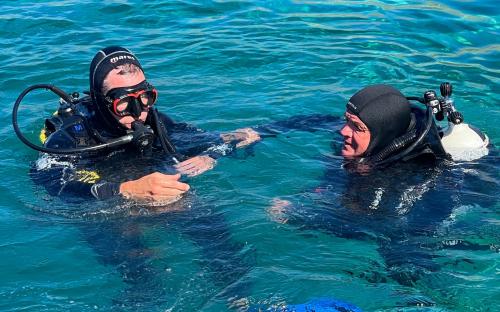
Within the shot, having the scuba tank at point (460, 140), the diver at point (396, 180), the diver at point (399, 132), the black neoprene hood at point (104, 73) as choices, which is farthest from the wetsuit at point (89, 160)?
the scuba tank at point (460, 140)

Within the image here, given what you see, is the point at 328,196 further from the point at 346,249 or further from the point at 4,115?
the point at 4,115

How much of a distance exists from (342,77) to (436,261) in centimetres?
426

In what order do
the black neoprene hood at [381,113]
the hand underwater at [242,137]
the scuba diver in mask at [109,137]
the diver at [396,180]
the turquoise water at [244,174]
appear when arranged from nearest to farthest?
the turquoise water at [244,174] → the diver at [396,180] → the scuba diver in mask at [109,137] → the black neoprene hood at [381,113] → the hand underwater at [242,137]

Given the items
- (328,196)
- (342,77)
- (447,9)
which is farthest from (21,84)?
(447,9)

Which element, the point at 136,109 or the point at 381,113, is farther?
the point at 136,109

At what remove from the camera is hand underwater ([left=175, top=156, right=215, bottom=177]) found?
5.42m

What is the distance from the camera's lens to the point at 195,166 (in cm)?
549

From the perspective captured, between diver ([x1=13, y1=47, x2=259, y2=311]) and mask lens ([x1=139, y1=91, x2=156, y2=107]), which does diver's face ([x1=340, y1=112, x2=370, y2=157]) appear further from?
mask lens ([x1=139, y1=91, x2=156, y2=107])

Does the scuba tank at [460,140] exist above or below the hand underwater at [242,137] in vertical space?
above

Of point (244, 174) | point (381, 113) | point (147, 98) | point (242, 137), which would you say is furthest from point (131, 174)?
point (381, 113)

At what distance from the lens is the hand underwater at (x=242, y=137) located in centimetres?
610

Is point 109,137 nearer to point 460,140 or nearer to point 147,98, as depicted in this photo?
point 147,98

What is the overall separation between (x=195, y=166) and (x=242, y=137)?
0.80m

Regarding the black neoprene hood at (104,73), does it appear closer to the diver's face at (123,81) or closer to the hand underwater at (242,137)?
the diver's face at (123,81)
